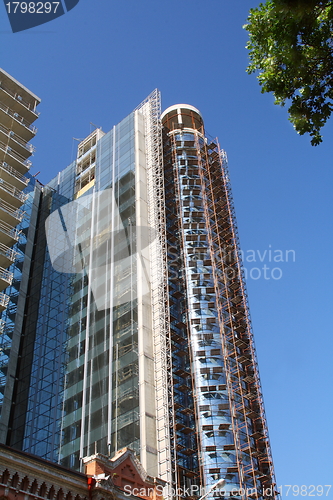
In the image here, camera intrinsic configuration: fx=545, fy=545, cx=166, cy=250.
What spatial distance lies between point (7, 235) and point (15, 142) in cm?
1074

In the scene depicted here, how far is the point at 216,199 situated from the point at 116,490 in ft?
135

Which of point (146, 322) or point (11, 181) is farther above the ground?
point (11, 181)

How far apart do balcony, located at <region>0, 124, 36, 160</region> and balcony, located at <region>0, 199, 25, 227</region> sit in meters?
6.40

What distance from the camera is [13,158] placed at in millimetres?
48094

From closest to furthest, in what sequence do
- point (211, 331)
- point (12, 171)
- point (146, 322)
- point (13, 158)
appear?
point (13, 158) < point (12, 171) < point (146, 322) < point (211, 331)

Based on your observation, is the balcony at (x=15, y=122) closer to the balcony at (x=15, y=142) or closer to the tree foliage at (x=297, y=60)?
the balcony at (x=15, y=142)

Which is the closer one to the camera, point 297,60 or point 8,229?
point 297,60

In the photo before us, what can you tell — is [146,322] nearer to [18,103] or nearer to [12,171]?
[12,171]

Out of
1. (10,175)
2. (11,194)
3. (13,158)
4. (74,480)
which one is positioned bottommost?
(74,480)

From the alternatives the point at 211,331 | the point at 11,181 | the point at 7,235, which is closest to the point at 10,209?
the point at 11,181

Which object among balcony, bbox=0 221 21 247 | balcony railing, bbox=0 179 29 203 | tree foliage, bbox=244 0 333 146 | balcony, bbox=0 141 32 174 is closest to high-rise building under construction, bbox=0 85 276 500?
balcony railing, bbox=0 179 29 203

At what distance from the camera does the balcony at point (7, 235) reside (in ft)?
141

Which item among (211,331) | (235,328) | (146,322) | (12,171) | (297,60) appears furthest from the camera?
(235,328)

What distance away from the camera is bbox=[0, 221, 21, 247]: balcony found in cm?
4294
